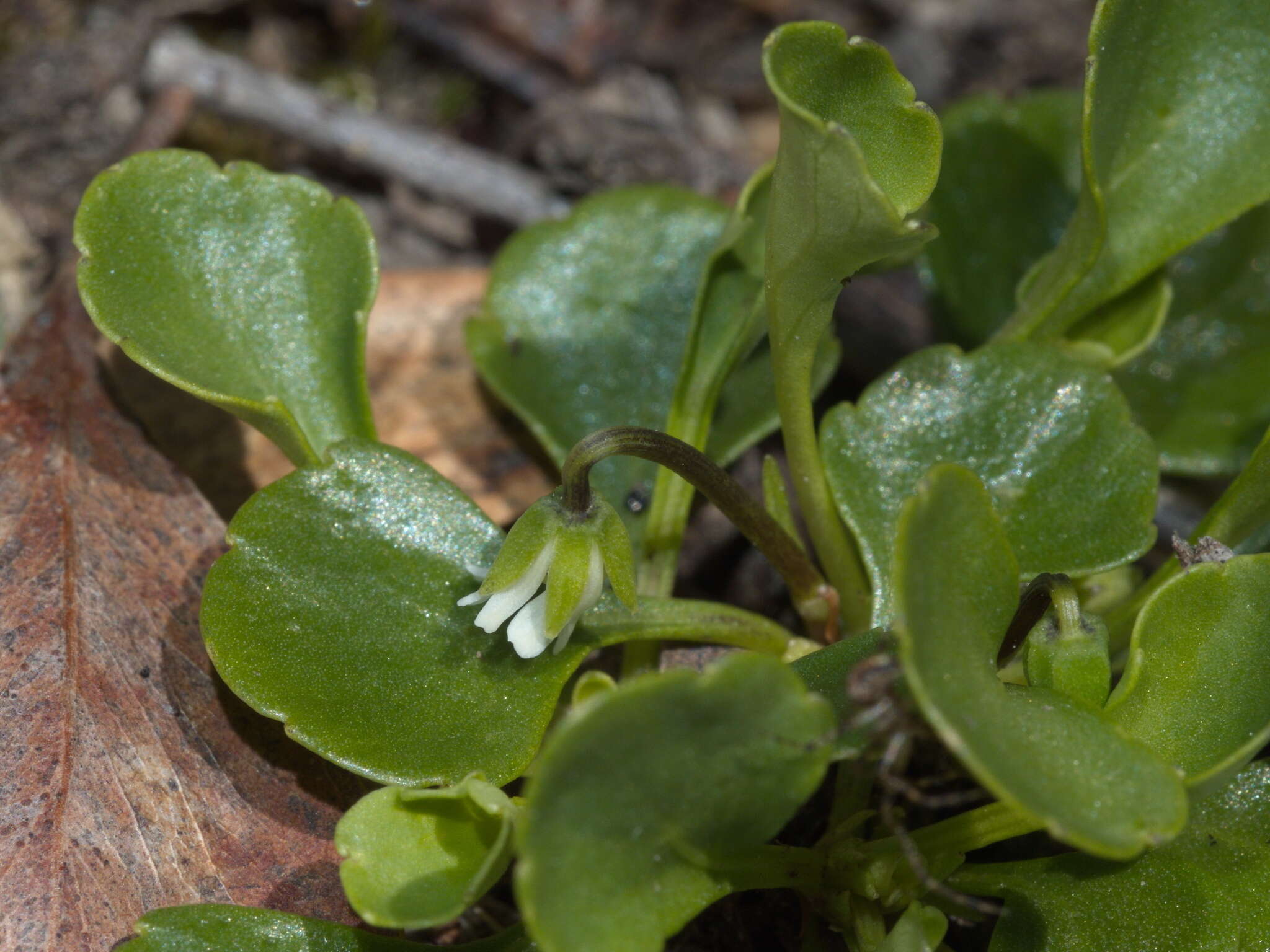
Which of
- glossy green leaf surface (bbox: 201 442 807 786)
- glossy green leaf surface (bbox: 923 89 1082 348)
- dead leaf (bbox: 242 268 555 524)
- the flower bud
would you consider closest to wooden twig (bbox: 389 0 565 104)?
dead leaf (bbox: 242 268 555 524)

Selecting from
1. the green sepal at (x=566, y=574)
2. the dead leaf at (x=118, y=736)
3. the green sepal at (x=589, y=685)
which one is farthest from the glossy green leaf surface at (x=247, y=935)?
the green sepal at (x=566, y=574)

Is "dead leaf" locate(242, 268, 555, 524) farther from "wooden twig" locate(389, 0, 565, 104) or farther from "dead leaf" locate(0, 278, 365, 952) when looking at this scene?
"wooden twig" locate(389, 0, 565, 104)

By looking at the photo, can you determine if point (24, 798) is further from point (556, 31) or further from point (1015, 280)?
point (556, 31)

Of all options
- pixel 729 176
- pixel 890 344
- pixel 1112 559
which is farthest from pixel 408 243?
pixel 1112 559

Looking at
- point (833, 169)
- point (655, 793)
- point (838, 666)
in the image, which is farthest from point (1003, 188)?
point (655, 793)

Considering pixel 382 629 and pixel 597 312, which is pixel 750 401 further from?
pixel 382 629

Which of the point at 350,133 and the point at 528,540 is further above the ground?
the point at 528,540
